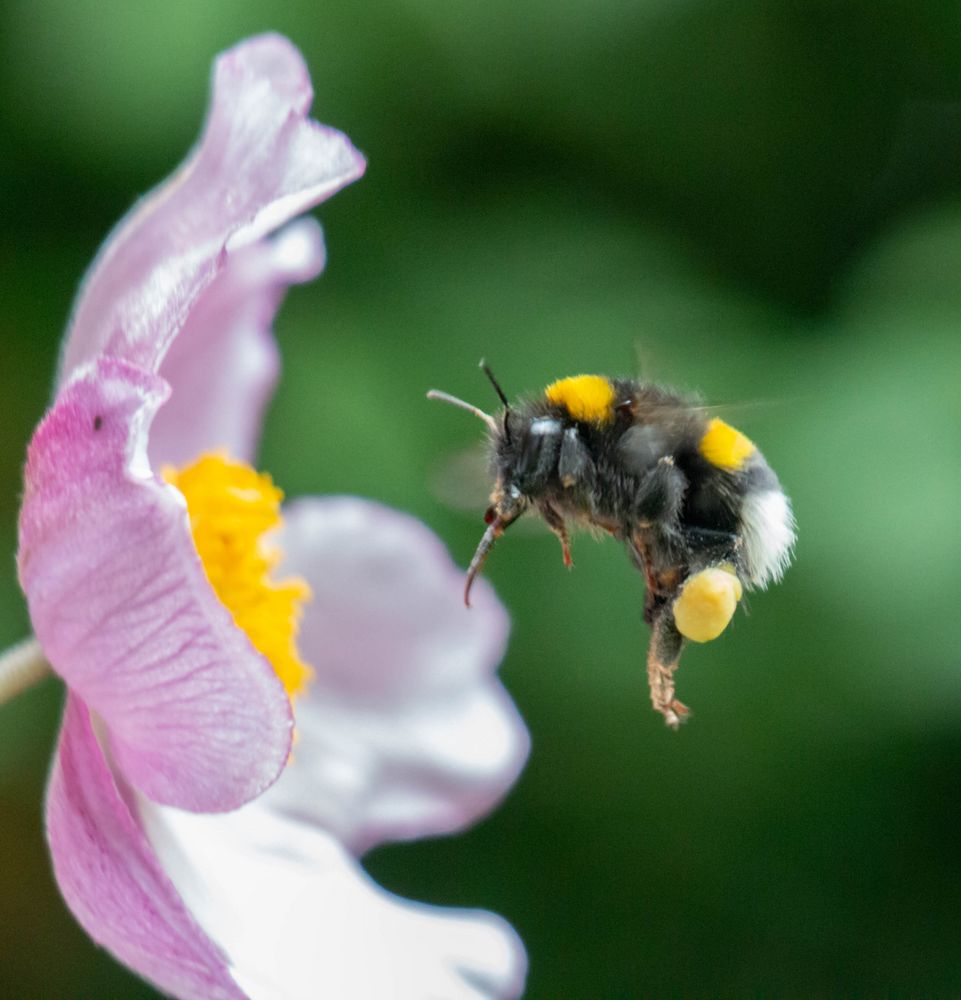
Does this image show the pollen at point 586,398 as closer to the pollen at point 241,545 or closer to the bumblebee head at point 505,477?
the bumblebee head at point 505,477

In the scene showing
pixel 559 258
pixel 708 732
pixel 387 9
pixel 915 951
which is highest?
pixel 387 9

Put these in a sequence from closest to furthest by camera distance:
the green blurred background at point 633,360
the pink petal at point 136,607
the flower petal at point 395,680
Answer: the pink petal at point 136,607 < the flower petal at point 395,680 < the green blurred background at point 633,360

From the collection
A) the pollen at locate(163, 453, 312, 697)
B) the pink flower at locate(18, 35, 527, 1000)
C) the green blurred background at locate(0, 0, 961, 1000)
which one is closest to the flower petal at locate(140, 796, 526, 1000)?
the pink flower at locate(18, 35, 527, 1000)

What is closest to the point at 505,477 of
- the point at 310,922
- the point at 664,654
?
the point at 664,654

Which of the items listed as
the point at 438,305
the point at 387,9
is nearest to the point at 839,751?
the point at 438,305

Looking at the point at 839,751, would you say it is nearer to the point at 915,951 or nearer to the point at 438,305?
the point at 915,951

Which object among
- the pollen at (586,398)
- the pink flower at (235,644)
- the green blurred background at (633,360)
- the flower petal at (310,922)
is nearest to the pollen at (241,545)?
the pink flower at (235,644)
